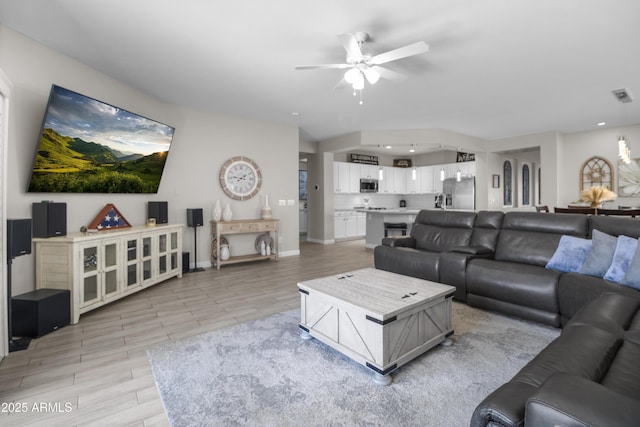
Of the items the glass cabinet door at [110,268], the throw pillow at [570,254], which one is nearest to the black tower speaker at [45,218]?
the glass cabinet door at [110,268]

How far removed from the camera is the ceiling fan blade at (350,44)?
8.09ft

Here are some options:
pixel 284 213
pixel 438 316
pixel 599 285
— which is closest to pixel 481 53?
pixel 599 285

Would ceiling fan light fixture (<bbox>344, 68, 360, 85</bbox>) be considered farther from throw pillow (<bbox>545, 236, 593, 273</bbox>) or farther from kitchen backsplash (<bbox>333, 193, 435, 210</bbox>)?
kitchen backsplash (<bbox>333, 193, 435, 210</bbox>)

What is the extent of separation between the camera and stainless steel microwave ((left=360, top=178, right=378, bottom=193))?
29.2 ft

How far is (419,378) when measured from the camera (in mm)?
1947

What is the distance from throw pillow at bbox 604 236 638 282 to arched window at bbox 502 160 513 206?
668cm

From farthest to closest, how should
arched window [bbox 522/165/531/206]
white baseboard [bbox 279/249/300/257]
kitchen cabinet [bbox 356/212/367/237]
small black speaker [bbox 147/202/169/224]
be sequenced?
arched window [bbox 522/165/531/206]
kitchen cabinet [bbox 356/212/367/237]
white baseboard [bbox 279/249/300/257]
small black speaker [bbox 147/202/169/224]

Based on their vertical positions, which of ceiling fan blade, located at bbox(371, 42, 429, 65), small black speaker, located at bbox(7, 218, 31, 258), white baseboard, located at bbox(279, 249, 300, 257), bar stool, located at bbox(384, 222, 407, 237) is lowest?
white baseboard, located at bbox(279, 249, 300, 257)

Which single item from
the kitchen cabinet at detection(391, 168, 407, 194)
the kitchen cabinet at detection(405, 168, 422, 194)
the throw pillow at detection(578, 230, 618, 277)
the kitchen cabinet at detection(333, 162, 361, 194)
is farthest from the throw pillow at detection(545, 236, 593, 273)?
the kitchen cabinet at detection(391, 168, 407, 194)

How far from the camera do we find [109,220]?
3666mm

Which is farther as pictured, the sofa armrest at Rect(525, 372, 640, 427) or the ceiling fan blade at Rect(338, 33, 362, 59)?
the ceiling fan blade at Rect(338, 33, 362, 59)

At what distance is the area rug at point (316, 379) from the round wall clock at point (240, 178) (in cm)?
331

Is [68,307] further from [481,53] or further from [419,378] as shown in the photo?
[481,53]

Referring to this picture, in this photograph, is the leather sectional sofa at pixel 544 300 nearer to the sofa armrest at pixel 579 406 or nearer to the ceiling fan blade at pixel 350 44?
the sofa armrest at pixel 579 406
